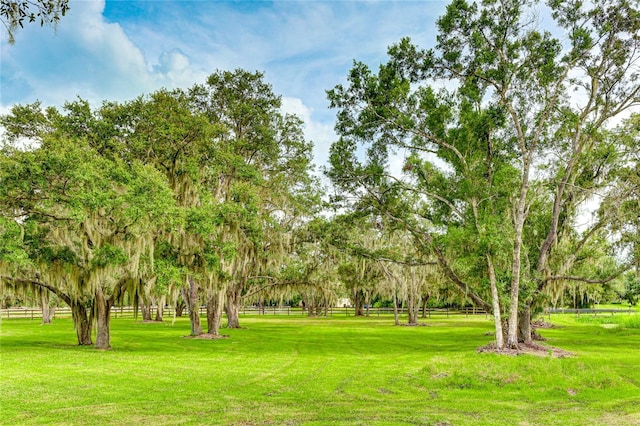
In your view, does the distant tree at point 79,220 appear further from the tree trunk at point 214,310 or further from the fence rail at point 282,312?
the fence rail at point 282,312

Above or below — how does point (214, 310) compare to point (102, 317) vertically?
below

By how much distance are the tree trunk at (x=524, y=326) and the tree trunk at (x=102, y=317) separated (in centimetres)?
1627

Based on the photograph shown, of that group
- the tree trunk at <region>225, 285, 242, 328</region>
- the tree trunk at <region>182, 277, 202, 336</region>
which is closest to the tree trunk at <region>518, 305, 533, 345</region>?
the tree trunk at <region>182, 277, 202, 336</region>

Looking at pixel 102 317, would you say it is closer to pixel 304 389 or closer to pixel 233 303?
pixel 304 389

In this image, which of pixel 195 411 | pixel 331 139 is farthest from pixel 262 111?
pixel 195 411

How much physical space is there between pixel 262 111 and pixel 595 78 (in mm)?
15175

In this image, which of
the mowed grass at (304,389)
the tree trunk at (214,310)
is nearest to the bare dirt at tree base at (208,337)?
the tree trunk at (214,310)

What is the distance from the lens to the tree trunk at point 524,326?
1933 centimetres

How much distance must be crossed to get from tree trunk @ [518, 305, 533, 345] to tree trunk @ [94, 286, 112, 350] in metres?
16.3

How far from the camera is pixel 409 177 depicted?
19.9 meters

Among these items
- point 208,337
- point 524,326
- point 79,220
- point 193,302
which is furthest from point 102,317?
point 524,326

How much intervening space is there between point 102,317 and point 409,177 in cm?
1319

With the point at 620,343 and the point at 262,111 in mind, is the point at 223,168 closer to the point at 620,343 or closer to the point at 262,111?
the point at 262,111

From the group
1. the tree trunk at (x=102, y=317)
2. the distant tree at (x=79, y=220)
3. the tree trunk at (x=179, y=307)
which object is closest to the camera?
the distant tree at (x=79, y=220)
